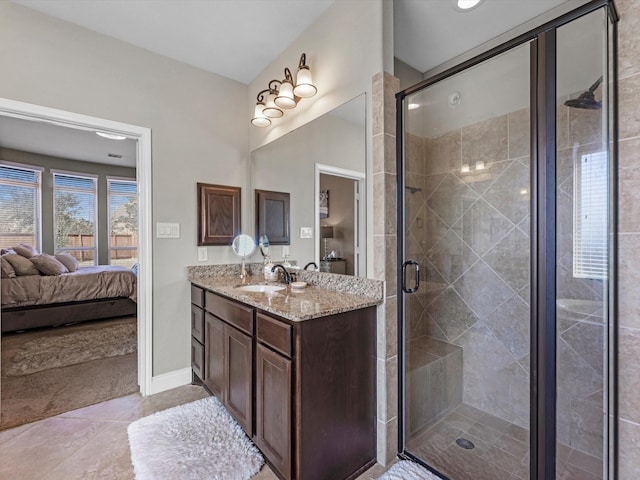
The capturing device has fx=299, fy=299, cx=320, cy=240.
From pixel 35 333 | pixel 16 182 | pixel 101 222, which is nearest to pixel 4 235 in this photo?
pixel 16 182

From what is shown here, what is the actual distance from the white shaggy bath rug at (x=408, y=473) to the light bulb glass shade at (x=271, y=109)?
244 cm

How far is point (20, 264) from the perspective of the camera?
12.9ft

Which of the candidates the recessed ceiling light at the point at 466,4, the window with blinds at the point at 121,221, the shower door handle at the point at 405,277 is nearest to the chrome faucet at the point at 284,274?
the shower door handle at the point at 405,277

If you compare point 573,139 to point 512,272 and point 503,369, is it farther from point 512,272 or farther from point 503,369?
point 503,369

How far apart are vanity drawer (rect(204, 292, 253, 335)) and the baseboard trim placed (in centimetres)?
74

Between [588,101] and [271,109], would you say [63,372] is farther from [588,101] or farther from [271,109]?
[588,101]

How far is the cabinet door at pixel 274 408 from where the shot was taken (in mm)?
1357

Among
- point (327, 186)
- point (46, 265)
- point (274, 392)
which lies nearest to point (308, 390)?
point (274, 392)

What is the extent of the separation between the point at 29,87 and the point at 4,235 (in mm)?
4512

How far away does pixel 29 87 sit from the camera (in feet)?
6.40

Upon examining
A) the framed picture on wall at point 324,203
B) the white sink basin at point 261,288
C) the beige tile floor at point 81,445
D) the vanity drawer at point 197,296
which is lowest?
the beige tile floor at point 81,445

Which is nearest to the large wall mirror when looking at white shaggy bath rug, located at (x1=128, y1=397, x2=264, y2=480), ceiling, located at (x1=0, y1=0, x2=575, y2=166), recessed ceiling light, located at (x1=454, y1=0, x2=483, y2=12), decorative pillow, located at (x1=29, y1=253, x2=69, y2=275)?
ceiling, located at (x1=0, y1=0, x2=575, y2=166)

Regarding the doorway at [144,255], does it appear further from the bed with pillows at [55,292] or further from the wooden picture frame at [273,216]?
the bed with pillows at [55,292]

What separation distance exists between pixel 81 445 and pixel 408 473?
74.2 inches
